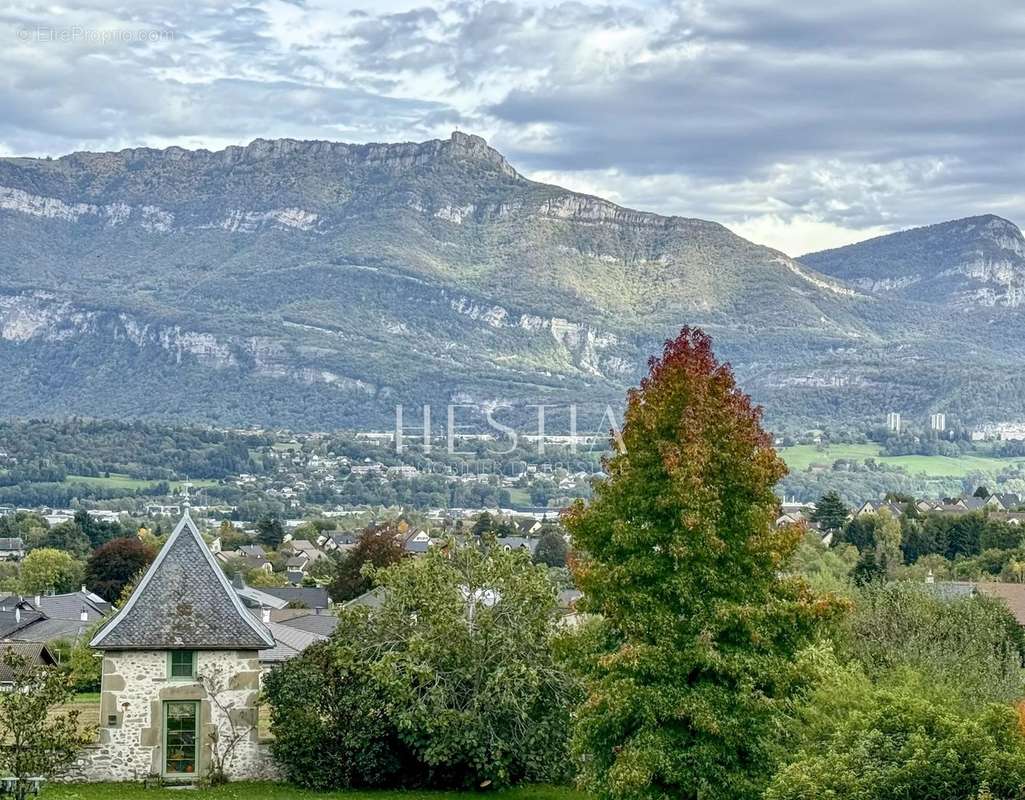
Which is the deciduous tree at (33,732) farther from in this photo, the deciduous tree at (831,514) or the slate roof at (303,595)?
the deciduous tree at (831,514)

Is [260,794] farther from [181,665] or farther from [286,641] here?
[286,641]

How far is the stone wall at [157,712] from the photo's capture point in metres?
30.5

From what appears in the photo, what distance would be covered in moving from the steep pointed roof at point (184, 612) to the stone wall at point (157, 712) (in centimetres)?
25

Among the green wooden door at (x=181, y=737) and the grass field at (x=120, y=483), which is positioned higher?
the green wooden door at (x=181, y=737)

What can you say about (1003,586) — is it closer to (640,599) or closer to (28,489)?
(640,599)

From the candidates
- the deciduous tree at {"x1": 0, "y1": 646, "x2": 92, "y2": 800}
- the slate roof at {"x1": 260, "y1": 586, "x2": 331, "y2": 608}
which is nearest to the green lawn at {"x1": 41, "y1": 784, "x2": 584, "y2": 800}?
the deciduous tree at {"x1": 0, "y1": 646, "x2": 92, "y2": 800}

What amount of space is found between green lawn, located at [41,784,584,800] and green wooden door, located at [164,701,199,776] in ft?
2.73

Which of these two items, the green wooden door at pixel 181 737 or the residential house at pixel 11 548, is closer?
the green wooden door at pixel 181 737

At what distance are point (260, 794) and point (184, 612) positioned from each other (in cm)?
388

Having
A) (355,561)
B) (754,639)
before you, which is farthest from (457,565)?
(355,561)

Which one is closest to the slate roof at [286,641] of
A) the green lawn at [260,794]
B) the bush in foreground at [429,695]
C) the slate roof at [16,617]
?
the bush in foreground at [429,695]

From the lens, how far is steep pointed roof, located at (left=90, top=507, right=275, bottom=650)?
3091 centimetres

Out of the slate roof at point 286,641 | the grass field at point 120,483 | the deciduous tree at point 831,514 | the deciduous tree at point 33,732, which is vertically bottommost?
the grass field at point 120,483

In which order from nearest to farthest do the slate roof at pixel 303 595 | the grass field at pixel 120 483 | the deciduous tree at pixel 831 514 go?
the slate roof at pixel 303 595 < the deciduous tree at pixel 831 514 < the grass field at pixel 120 483
